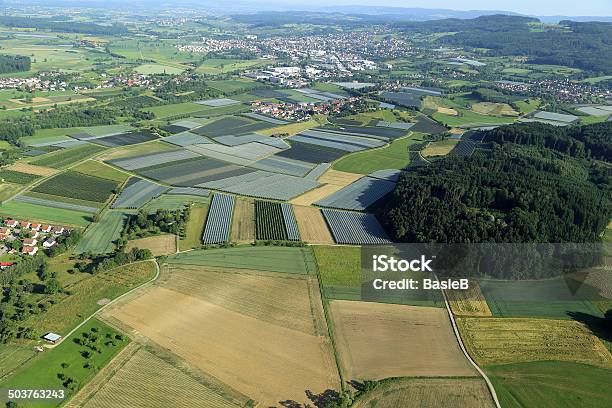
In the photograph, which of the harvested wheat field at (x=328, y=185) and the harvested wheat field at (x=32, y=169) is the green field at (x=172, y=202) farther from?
the harvested wheat field at (x=32, y=169)


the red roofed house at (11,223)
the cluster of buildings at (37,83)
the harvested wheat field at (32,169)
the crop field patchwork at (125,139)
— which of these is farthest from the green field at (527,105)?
the cluster of buildings at (37,83)

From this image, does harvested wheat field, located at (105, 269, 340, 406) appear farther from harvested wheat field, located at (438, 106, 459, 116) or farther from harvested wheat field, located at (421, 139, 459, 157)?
harvested wheat field, located at (438, 106, 459, 116)

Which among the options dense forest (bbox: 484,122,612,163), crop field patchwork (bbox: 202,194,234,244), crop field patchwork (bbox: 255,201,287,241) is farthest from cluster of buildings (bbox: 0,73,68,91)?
dense forest (bbox: 484,122,612,163)

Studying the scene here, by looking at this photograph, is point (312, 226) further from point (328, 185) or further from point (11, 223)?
point (11, 223)

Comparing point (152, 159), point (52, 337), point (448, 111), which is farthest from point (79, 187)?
point (448, 111)

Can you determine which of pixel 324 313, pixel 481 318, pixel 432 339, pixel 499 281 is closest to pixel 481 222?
pixel 499 281
